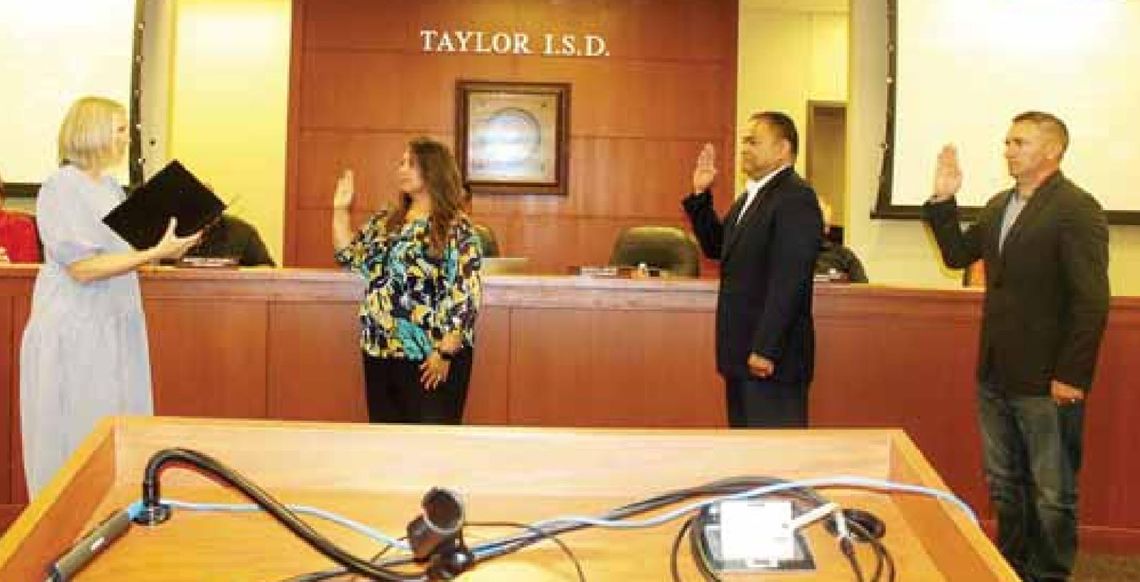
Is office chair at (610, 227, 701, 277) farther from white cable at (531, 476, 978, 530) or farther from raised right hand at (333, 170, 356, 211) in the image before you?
white cable at (531, 476, 978, 530)

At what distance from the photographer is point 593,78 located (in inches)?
290

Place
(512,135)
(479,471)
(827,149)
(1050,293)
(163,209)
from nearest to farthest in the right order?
(479,471) < (163,209) < (1050,293) < (512,135) < (827,149)

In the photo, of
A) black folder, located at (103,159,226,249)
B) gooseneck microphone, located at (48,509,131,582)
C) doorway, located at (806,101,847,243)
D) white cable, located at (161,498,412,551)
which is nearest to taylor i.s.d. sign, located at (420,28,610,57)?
doorway, located at (806,101,847,243)

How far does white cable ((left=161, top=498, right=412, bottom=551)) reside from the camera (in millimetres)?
1191

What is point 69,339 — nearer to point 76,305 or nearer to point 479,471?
point 76,305

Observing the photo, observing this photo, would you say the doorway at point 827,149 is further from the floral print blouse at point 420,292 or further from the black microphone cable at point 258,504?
the black microphone cable at point 258,504

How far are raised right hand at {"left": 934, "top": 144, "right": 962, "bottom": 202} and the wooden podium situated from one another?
2.21 metres

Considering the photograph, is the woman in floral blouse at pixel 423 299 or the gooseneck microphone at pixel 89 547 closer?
the gooseneck microphone at pixel 89 547

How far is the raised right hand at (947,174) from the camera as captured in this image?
3.42 metres

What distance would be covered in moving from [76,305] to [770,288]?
1870 millimetres

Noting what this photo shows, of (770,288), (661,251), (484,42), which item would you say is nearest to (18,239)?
(661,251)

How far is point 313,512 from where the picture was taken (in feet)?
4.15

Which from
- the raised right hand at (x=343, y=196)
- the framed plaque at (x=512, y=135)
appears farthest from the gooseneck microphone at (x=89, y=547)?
the framed plaque at (x=512, y=135)

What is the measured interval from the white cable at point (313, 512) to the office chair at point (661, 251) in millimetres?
3694
